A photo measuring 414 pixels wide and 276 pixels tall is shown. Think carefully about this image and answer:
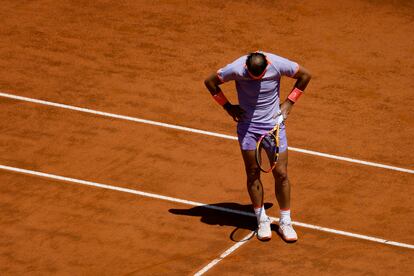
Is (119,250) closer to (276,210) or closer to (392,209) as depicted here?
(276,210)

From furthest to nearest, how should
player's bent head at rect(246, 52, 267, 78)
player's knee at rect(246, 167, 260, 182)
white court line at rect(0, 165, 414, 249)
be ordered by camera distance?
white court line at rect(0, 165, 414, 249), player's knee at rect(246, 167, 260, 182), player's bent head at rect(246, 52, 267, 78)

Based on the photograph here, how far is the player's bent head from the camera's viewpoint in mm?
12508

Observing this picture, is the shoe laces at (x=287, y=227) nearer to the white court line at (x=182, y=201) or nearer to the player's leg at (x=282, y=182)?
the player's leg at (x=282, y=182)

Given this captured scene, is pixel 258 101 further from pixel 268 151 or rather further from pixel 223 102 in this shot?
pixel 268 151

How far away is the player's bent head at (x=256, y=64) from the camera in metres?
12.5

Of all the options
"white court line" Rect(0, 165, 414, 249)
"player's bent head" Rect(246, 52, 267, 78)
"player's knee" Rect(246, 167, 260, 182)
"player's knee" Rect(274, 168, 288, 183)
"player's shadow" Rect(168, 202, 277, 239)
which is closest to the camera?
"player's bent head" Rect(246, 52, 267, 78)

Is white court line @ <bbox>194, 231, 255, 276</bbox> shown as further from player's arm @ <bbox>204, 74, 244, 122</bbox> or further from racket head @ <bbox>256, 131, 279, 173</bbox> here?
player's arm @ <bbox>204, 74, 244, 122</bbox>

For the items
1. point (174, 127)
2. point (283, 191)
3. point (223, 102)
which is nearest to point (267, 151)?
point (283, 191)

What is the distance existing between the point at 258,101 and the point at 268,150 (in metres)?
0.66

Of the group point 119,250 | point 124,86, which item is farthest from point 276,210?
point 124,86

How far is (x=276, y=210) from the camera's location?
14.4 metres

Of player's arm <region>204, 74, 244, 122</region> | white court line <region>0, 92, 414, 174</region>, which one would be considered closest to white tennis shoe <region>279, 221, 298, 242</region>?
player's arm <region>204, 74, 244, 122</region>

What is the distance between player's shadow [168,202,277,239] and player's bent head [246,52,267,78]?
243cm

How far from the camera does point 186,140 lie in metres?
16.2
